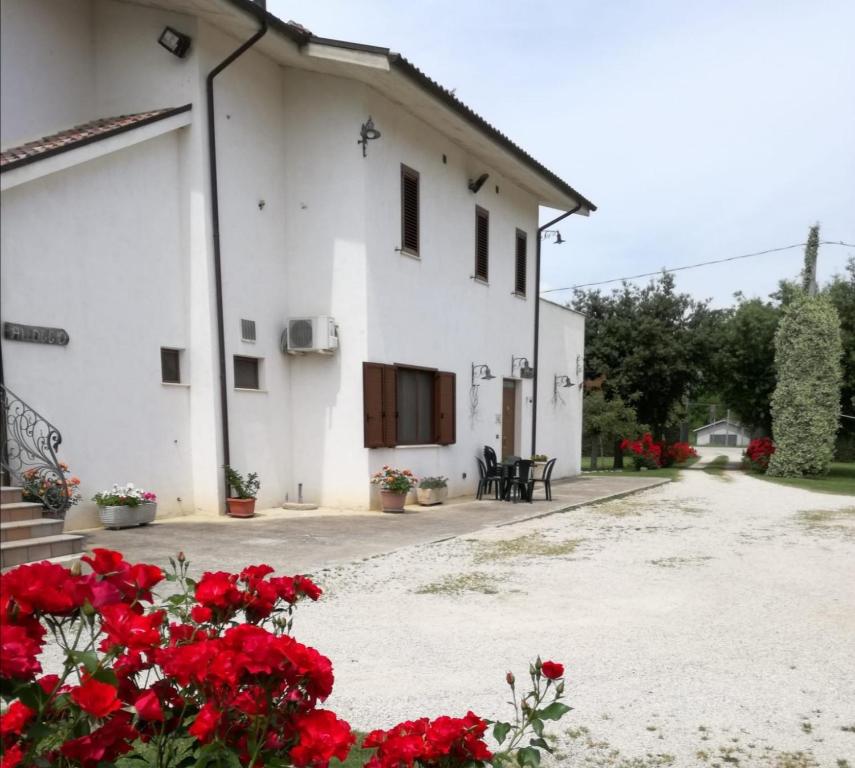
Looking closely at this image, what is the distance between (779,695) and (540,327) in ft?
46.2

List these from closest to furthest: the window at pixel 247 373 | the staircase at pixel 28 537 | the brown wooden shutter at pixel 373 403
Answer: the staircase at pixel 28 537, the window at pixel 247 373, the brown wooden shutter at pixel 373 403

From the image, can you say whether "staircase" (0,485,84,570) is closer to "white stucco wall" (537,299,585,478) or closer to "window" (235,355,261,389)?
"window" (235,355,261,389)

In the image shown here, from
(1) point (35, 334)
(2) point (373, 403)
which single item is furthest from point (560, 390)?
(1) point (35, 334)

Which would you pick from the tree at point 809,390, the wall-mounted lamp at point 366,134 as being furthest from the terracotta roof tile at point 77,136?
the tree at point 809,390

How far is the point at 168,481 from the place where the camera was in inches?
381

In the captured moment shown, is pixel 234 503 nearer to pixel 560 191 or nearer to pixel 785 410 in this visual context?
pixel 560 191

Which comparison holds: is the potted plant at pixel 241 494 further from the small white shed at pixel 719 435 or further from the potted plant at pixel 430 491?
the small white shed at pixel 719 435

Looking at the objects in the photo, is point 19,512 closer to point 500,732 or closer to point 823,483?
point 500,732

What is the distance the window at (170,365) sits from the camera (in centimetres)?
974

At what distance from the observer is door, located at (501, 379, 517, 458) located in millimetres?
15953

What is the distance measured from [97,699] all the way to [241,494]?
8.94 metres

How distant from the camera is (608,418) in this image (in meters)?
24.8

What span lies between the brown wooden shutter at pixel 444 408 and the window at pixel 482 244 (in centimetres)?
249

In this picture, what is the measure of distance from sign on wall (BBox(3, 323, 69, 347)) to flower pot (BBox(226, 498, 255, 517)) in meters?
2.93
